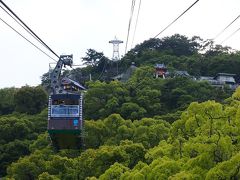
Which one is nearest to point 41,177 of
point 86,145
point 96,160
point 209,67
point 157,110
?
point 96,160

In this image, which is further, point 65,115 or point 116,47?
point 116,47

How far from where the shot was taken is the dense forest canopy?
17562 millimetres

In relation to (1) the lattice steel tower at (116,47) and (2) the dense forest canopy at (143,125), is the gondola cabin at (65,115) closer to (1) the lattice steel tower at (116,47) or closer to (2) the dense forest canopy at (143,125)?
(2) the dense forest canopy at (143,125)

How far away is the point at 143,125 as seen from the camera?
35188 millimetres

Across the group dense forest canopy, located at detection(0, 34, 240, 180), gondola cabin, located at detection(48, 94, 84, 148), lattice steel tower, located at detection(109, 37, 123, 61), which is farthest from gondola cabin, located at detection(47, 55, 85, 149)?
lattice steel tower, located at detection(109, 37, 123, 61)

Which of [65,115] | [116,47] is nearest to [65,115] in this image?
[65,115]

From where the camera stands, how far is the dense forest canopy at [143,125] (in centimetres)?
1756

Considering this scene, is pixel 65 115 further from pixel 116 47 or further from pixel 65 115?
pixel 116 47

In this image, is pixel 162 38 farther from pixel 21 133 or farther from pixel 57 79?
pixel 57 79

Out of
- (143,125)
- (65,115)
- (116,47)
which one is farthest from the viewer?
(116,47)

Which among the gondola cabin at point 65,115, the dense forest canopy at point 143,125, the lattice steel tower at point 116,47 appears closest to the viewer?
the dense forest canopy at point 143,125

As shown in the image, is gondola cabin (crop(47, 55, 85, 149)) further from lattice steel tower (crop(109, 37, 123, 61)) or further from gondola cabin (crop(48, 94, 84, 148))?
lattice steel tower (crop(109, 37, 123, 61))

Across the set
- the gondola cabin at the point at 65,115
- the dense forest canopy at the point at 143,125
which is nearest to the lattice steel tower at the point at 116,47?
the dense forest canopy at the point at 143,125

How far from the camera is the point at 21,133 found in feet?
137
